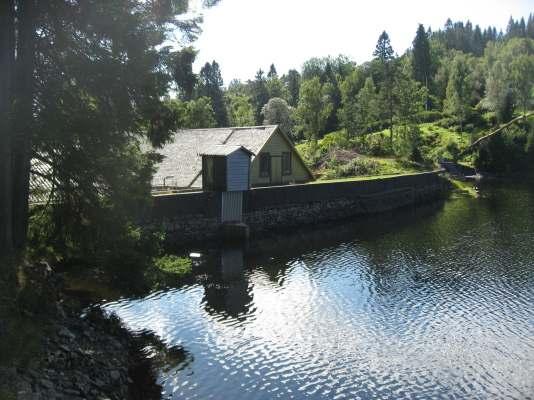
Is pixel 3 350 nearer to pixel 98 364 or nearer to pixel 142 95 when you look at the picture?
pixel 98 364

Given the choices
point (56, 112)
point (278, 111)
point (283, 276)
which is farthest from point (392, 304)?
point (278, 111)

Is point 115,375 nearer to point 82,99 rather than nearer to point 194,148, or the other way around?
point 82,99

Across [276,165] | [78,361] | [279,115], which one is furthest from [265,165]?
[279,115]

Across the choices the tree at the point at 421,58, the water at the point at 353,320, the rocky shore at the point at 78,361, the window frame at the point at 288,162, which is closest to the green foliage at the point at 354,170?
the window frame at the point at 288,162

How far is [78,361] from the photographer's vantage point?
13.6 meters

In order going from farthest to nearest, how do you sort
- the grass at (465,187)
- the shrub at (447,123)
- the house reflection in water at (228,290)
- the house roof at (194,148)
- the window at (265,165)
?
the shrub at (447,123), the grass at (465,187), the window at (265,165), the house roof at (194,148), the house reflection in water at (228,290)

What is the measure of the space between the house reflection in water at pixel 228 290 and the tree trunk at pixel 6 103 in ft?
29.2

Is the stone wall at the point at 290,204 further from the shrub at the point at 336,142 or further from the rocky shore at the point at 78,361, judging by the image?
the shrub at the point at 336,142

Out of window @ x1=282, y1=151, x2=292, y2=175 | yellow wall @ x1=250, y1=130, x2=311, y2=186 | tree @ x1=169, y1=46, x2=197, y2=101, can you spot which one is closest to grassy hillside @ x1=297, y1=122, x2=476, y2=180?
yellow wall @ x1=250, y1=130, x2=311, y2=186

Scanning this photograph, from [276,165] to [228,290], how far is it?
74.2 feet

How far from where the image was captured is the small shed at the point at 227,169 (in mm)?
35219

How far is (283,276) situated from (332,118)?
79143 mm

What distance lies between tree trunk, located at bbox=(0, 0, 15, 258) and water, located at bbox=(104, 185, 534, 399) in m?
6.30

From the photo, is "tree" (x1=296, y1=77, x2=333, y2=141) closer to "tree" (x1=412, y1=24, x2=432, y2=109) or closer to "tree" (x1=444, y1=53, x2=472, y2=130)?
"tree" (x1=444, y1=53, x2=472, y2=130)
